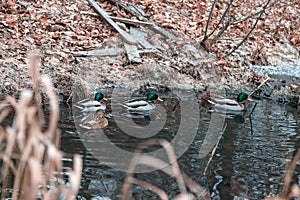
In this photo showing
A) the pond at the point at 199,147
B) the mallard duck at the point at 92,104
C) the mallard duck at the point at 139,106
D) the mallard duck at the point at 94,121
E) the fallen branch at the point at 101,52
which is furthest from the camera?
the fallen branch at the point at 101,52

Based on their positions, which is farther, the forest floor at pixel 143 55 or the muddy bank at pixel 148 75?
the forest floor at pixel 143 55

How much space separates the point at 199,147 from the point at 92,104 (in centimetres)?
219

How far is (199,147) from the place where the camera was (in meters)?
6.49

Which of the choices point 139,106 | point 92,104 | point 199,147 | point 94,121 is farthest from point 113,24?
point 199,147

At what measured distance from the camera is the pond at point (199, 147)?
5027mm

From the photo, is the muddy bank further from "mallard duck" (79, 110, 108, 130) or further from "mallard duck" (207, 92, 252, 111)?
"mallard duck" (79, 110, 108, 130)

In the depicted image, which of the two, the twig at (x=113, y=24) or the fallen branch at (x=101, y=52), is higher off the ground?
the twig at (x=113, y=24)

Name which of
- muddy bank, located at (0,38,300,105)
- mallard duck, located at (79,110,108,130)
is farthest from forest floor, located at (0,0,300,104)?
mallard duck, located at (79,110,108,130)

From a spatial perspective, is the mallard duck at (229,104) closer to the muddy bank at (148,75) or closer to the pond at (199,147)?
the pond at (199,147)

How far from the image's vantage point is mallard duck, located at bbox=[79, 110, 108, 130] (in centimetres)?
700

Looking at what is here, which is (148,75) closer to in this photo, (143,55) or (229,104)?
(143,55)

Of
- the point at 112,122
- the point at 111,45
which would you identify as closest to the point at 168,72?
the point at 111,45

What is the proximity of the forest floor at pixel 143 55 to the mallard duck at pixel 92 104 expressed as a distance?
35cm

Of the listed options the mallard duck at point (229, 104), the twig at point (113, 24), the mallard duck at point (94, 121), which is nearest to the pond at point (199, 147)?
the mallard duck at point (94, 121)
